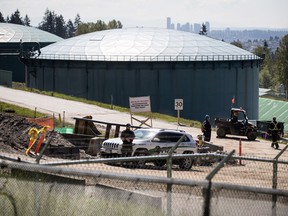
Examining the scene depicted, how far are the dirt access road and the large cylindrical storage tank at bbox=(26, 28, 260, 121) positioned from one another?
10638mm

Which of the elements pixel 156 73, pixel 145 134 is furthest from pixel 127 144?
pixel 156 73

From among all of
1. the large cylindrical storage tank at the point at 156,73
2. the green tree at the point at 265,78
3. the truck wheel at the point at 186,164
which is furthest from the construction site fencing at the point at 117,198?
the green tree at the point at 265,78

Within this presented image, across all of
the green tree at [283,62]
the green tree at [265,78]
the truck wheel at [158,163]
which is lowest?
the green tree at [265,78]

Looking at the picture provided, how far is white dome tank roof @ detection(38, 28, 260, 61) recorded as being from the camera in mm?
66688

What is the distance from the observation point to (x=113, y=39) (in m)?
71.4

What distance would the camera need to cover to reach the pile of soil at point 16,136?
78.0 ft

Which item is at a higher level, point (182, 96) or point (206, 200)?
point (206, 200)

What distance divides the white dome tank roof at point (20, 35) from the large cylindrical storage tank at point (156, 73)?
76.9ft

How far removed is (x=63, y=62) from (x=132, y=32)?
9008 mm

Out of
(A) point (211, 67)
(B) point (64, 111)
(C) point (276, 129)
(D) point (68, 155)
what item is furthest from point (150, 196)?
(A) point (211, 67)

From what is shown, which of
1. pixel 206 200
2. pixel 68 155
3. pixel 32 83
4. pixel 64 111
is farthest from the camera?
pixel 32 83

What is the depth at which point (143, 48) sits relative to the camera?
223 feet

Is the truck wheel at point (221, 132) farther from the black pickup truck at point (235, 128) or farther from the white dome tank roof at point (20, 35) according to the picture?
the white dome tank roof at point (20, 35)

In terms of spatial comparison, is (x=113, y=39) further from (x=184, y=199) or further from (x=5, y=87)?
(x=184, y=199)
